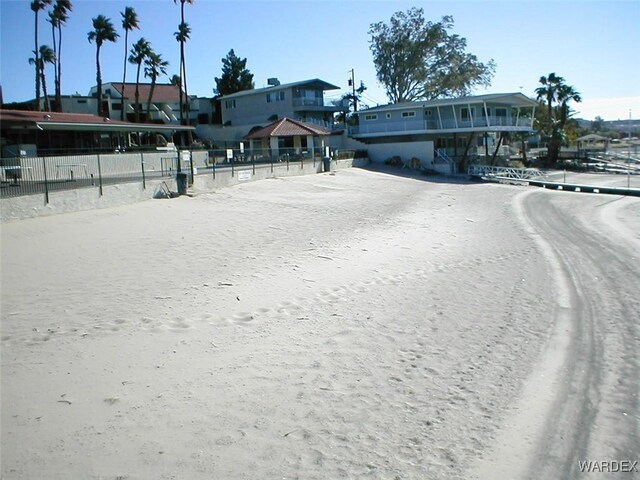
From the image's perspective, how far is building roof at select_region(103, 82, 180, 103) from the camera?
67.8 meters

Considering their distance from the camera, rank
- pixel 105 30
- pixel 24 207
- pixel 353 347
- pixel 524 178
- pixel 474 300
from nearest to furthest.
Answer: pixel 353 347
pixel 474 300
pixel 24 207
pixel 524 178
pixel 105 30

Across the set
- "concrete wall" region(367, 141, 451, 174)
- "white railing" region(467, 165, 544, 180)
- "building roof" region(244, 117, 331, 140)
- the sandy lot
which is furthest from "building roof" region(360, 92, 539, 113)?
the sandy lot

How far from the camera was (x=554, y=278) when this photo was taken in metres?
13.0

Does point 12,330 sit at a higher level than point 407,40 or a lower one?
lower

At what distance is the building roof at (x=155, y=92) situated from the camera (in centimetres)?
6775

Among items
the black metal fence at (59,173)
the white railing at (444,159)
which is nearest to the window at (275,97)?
the white railing at (444,159)

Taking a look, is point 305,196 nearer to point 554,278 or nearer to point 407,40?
point 554,278

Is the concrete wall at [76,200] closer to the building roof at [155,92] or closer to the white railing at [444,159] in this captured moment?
the white railing at [444,159]

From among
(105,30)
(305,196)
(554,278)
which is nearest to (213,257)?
(554,278)

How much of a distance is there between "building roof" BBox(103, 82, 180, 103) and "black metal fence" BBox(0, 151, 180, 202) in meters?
42.0

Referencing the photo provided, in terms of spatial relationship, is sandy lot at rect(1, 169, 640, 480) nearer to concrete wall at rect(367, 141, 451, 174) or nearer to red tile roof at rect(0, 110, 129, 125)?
red tile roof at rect(0, 110, 129, 125)

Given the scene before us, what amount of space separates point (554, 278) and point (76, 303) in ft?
34.2

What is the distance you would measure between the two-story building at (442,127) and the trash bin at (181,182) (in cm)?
2971

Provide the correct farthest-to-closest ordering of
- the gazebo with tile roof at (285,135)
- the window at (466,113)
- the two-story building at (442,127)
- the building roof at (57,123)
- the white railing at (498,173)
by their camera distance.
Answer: the window at (466,113), the two-story building at (442,127), the white railing at (498,173), the gazebo with tile roof at (285,135), the building roof at (57,123)
